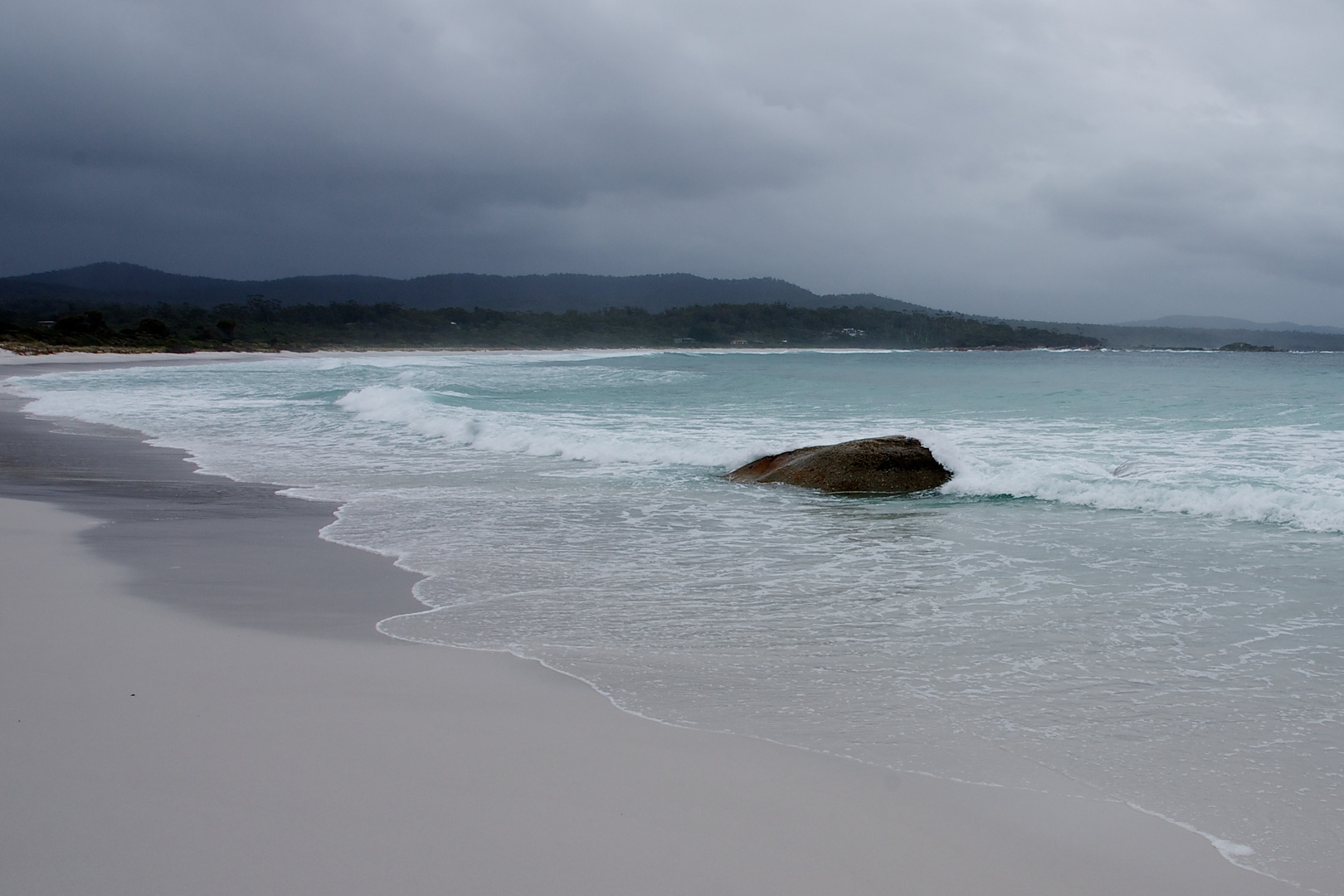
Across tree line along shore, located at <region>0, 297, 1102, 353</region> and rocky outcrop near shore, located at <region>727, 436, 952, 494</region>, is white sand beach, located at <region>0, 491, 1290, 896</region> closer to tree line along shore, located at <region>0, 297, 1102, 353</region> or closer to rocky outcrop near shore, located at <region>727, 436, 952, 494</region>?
rocky outcrop near shore, located at <region>727, 436, 952, 494</region>

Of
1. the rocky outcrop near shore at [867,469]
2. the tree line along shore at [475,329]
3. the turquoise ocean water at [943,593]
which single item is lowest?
the turquoise ocean water at [943,593]

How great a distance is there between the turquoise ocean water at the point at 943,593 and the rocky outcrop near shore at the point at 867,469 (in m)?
0.32

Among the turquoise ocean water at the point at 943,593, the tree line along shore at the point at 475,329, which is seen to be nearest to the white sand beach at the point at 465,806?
the turquoise ocean water at the point at 943,593

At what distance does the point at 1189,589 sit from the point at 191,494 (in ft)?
28.1

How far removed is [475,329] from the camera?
10781 cm

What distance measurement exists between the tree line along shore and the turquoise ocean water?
5420 centimetres

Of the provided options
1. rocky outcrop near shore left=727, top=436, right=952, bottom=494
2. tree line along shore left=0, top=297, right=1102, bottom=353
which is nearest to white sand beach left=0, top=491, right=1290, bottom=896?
rocky outcrop near shore left=727, top=436, right=952, bottom=494

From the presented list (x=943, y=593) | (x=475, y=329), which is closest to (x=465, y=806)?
(x=943, y=593)

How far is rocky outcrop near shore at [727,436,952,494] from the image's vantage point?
9820 mm

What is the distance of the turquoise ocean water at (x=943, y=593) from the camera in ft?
10.5

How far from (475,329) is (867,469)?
10210 cm

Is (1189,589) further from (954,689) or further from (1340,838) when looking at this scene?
(1340,838)

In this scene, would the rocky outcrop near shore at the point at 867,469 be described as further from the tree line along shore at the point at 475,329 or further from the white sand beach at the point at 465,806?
the tree line along shore at the point at 475,329

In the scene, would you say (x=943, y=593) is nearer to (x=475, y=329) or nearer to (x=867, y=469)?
(x=867, y=469)
